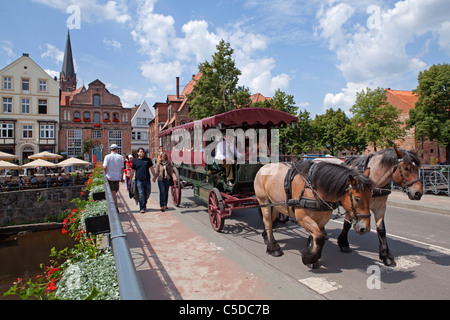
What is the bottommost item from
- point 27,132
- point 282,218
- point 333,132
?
point 282,218

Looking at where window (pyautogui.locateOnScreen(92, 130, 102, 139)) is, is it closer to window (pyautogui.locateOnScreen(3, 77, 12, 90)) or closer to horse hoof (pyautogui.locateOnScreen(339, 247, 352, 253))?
window (pyautogui.locateOnScreen(3, 77, 12, 90))

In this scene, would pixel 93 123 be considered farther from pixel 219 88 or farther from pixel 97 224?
pixel 97 224

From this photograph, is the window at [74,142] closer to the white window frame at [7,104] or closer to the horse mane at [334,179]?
the white window frame at [7,104]

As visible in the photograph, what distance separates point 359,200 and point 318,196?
0.60 m

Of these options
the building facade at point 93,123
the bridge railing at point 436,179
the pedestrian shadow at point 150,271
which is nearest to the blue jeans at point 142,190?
the pedestrian shadow at point 150,271

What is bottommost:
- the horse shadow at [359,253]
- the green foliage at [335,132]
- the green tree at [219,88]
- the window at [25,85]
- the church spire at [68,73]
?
the horse shadow at [359,253]

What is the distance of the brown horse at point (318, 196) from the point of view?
155 inches

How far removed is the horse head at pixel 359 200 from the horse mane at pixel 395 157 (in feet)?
5.05

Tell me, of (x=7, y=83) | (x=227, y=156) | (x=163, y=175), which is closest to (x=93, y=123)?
(x=7, y=83)

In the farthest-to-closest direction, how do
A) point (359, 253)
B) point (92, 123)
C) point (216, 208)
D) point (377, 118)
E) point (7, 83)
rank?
point (92, 123), point (7, 83), point (377, 118), point (216, 208), point (359, 253)

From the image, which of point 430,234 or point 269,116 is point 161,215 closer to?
point 269,116

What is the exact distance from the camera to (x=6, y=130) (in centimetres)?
3772
